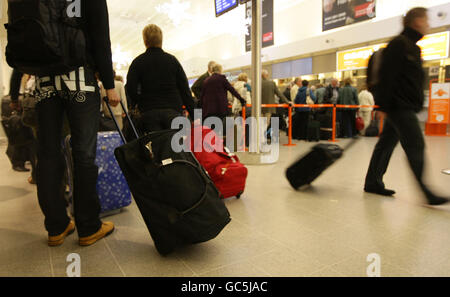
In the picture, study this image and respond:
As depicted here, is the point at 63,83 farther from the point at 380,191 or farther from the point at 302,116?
the point at 302,116

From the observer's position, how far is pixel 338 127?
7352mm

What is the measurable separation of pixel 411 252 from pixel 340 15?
897 cm

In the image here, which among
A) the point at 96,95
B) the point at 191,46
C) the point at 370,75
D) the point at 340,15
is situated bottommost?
the point at 96,95

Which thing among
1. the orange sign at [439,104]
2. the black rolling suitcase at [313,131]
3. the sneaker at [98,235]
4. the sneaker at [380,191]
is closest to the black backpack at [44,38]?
the sneaker at [98,235]

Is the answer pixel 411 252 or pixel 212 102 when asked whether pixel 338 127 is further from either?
pixel 411 252

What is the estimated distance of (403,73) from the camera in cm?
222

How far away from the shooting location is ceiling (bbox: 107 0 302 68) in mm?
12367

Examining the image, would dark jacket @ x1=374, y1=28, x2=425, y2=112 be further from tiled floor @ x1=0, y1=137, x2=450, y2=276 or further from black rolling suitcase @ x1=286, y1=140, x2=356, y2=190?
tiled floor @ x1=0, y1=137, x2=450, y2=276

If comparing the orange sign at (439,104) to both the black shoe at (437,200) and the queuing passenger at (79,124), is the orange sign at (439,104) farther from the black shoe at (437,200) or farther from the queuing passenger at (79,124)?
the queuing passenger at (79,124)

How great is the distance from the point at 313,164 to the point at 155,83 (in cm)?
158

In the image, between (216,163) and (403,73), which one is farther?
(216,163)

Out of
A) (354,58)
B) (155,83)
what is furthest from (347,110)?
(155,83)

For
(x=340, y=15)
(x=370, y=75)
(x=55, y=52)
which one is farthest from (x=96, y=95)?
(x=340, y=15)

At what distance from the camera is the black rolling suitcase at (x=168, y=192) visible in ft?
4.84
